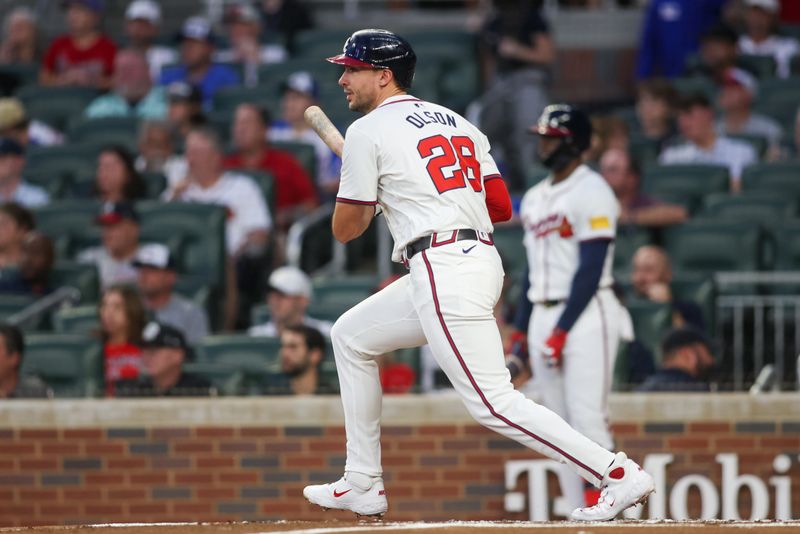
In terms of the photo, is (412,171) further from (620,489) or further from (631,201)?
(631,201)

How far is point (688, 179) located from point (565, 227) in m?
3.52

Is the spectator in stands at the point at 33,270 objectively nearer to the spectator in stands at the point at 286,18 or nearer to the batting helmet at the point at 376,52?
the spectator in stands at the point at 286,18

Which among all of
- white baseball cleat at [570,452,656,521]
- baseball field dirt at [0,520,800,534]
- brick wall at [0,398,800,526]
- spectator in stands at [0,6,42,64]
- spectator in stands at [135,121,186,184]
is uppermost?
spectator in stands at [0,6,42,64]

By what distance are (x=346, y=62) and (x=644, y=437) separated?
3.03 m

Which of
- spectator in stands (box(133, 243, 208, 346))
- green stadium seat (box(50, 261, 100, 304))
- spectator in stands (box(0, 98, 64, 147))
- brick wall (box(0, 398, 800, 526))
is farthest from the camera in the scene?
spectator in stands (box(0, 98, 64, 147))

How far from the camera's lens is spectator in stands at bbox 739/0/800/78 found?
11688 mm

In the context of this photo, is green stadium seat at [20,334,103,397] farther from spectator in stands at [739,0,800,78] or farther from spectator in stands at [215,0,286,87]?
spectator in stands at [739,0,800,78]

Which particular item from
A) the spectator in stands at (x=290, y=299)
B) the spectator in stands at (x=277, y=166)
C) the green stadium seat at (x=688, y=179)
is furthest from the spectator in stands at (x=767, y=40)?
the spectator in stands at (x=290, y=299)

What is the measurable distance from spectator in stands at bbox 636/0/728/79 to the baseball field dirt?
23.4ft

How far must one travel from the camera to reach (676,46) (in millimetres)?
11812

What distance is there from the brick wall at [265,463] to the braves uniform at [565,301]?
31.4 inches

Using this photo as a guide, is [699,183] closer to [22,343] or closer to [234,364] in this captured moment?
[234,364]

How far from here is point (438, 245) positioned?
5078 mm

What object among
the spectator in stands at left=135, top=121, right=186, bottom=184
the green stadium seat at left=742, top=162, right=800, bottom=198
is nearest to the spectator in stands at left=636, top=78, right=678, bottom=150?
the green stadium seat at left=742, top=162, right=800, bottom=198
